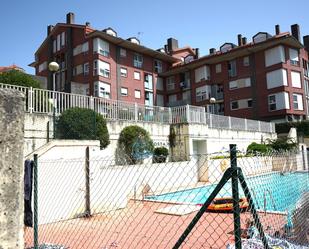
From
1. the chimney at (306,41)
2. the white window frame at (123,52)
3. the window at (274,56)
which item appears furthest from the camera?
the chimney at (306,41)

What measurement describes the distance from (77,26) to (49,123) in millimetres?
31120

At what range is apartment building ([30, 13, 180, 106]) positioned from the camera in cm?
3891

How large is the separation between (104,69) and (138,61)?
21.9ft

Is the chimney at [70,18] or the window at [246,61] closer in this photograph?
the window at [246,61]

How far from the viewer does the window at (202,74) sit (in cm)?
4503

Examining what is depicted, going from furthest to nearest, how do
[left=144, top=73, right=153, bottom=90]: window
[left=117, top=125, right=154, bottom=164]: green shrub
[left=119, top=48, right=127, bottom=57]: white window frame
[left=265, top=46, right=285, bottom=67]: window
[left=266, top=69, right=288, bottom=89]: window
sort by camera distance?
[left=144, top=73, right=153, bottom=90]: window → [left=119, top=48, right=127, bottom=57]: white window frame → [left=265, top=46, right=285, bottom=67]: window → [left=266, top=69, right=288, bottom=89]: window → [left=117, top=125, right=154, bottom=164]: green shrub

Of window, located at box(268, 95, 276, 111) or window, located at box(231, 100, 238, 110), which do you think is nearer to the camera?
window, located at box(268, 95, 276, 111)

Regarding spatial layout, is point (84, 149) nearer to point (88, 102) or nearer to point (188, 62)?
point (88, 102)

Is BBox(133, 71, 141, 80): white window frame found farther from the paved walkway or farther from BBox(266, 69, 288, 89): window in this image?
the paved walkway

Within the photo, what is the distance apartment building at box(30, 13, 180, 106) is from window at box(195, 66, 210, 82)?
4916 millimetres

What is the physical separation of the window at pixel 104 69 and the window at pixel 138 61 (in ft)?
16.9

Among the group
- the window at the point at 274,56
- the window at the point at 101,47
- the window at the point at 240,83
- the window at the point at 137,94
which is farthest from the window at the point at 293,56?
the window at the point at 101,47

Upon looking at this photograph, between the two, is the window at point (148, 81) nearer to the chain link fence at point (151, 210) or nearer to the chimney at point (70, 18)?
the chimney at point (70, 18)

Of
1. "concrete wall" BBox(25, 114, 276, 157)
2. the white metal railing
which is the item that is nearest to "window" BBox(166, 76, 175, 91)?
"concrete wall" BBox(25, 114, 276, 157)
